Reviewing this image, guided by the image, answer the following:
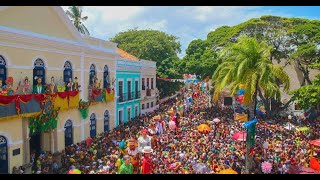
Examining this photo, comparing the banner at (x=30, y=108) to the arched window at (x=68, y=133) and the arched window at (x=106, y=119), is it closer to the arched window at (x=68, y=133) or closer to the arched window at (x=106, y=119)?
the arched window at (x=68, y=133)

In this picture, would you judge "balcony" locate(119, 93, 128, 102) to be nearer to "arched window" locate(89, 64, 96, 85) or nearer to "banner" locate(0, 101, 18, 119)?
"arched window" locate(89, 64, 96, 85)

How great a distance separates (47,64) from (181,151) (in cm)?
749

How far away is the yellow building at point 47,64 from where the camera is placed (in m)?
14.6

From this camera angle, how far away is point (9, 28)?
1447 cm

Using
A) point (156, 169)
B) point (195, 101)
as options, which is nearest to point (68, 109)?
point (156, 169)

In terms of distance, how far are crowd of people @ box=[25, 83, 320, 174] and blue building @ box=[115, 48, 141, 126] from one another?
2903 mm

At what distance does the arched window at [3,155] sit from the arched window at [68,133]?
14.2 ft

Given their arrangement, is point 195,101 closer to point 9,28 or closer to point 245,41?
point 245,41

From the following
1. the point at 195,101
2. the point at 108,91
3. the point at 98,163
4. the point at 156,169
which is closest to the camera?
the point at 156,169

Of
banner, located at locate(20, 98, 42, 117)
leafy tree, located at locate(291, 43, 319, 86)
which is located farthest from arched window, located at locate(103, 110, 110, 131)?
leafy tree, located at locate(291, 43, 319, 86)

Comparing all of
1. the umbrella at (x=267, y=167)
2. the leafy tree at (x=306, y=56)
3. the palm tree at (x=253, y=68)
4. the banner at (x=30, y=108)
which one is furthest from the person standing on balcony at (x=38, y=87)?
the leafy tree at (x=306, y=56)

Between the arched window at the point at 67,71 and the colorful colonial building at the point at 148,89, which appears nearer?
the arched window at the point at 67,71

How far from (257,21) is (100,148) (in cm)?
2087

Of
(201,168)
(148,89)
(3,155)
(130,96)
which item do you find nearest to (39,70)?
(3,155)
